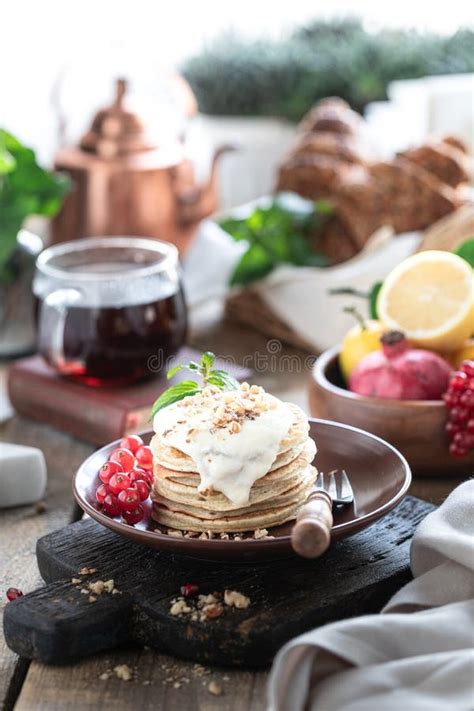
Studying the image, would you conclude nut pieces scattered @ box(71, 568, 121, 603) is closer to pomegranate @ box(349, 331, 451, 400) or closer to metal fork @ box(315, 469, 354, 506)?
metal fork @ box(315, 469, 354, 506)

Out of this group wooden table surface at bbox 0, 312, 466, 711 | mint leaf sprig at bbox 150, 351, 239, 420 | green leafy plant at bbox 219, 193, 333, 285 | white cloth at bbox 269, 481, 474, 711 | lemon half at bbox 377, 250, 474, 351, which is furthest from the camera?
green leafy plant at bbox 219, 193, 333, 285

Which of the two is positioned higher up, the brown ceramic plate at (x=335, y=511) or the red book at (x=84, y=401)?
the brown ceramic plate at (x=335, y=511)

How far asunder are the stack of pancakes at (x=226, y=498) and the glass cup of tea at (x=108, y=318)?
2.11 ft

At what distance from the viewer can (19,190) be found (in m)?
2.27

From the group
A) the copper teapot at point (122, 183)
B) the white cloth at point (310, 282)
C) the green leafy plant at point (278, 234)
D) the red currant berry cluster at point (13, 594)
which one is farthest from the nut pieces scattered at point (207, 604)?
the copper teapot at point (122, 183)

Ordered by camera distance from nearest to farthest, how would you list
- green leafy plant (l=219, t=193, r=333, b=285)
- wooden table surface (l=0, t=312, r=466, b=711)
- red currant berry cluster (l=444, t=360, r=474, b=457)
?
wooden table surface (l=0, t=312, r=466, b=711)
red currant berry cluster (l=444, t=360, r=474, b=457)
green leafy plant (l=219, t=193, r=333, b=285)

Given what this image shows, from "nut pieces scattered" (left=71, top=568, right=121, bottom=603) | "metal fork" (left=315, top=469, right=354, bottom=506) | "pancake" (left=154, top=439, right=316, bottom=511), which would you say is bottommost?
"nut pieces scattered" (left=71, top=568, right=121, bottom=603)

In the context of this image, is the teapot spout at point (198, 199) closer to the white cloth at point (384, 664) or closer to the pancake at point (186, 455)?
the pancake at point (186, 455)

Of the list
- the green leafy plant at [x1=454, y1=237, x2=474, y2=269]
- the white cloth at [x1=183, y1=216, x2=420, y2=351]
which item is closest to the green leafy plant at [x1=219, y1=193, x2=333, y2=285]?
the white cloth at [x1=183, y1=216, x2=420, y2=351]

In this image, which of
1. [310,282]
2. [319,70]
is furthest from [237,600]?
[319,70]

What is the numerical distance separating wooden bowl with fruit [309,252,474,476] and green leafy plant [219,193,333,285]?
0.63m

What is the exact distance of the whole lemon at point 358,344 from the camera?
175 centimetres

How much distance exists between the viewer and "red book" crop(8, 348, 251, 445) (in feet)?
6.17

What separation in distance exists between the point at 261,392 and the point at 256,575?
0.72ft
